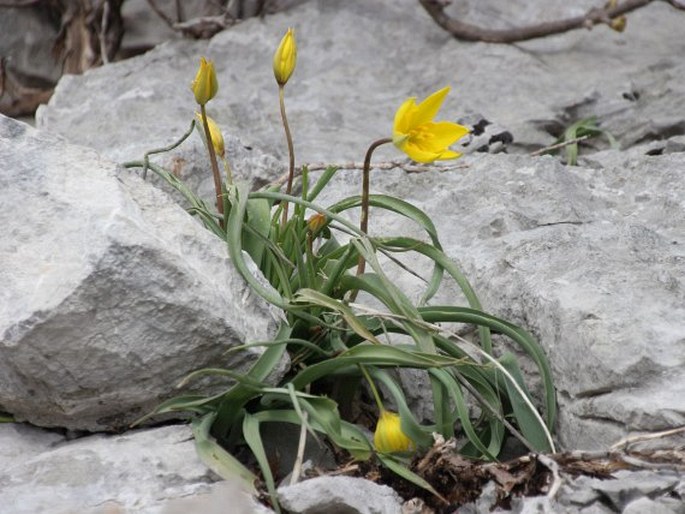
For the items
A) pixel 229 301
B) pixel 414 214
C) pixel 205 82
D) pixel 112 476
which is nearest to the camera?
pixel 112 476

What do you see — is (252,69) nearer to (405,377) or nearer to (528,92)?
(528,92)

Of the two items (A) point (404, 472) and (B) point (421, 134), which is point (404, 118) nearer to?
(B) point (421, 134)

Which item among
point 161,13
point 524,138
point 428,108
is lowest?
point 524,138

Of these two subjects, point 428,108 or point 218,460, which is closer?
point 218,460

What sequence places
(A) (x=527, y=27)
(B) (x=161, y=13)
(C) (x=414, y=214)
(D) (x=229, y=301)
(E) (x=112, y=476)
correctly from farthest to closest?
(B) (x=161, y=13) < (A) (x=527, y=27) < (C) (x=414, y=214) < (D) (x=229, y=301) < (E) (x=112, y=476)

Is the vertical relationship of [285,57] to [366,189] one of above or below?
above

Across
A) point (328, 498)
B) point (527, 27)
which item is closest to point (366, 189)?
point (328, 498)

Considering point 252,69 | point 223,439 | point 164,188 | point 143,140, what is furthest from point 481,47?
point 223,439
